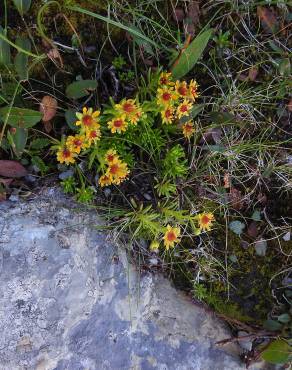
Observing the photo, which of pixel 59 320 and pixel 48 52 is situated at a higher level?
pixel 48 52

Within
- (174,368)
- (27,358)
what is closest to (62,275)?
(27,358)

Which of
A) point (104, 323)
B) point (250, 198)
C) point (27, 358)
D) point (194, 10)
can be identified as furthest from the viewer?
point (250, 198)

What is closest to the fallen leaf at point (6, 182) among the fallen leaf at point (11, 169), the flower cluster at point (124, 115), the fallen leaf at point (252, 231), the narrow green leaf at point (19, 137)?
the fallen leaf at point (11, 169)

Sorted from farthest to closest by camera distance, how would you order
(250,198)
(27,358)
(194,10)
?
(250,198)
(194,10)
(27,358)

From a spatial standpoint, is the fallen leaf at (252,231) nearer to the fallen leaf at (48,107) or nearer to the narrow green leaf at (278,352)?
the narrow green leaf at (278,352)

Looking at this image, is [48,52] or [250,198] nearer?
[48,52]

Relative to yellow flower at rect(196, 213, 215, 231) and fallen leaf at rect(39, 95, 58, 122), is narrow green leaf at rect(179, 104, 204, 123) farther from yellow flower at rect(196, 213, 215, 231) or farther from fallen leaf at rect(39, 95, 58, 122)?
fallen leaf at rect(39, 95, 58, 122)

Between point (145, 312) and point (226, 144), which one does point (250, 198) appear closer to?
point (226, 144)

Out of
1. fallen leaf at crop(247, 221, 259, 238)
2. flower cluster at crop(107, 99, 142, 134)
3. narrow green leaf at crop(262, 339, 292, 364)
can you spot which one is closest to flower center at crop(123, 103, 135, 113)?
flower cluster at crop(107, 99, 142, 134)
